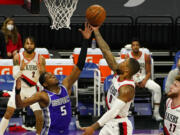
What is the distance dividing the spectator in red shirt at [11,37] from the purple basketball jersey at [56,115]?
454 centimetres

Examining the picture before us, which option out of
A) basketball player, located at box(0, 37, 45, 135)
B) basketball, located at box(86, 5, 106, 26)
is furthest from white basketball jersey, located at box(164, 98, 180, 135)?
basketball player, located at box(0, 37, 45, 135)

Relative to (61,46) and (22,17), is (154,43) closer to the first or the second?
(61,46)

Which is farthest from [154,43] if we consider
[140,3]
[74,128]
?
[74,128]

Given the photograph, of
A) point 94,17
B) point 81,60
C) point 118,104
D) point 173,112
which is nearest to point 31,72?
point 94,17

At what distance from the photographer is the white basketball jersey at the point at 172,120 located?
19.0 feet

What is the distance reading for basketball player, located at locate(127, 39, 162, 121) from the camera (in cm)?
984

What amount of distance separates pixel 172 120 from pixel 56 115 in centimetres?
131

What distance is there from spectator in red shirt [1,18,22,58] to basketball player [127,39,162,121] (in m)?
2.26

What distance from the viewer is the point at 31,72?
29.2 feet

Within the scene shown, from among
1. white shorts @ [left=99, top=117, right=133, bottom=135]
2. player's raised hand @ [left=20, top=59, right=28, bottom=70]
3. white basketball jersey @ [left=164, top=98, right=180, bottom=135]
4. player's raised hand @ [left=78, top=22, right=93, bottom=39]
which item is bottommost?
white shorts @ [left=99, top=117, right=133, bottom=135]

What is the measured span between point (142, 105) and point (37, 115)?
3.26m

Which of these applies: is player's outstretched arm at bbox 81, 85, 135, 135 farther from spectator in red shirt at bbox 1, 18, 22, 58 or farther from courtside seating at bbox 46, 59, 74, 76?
spectator in red shirt at bbox 1, 18, 22, 58

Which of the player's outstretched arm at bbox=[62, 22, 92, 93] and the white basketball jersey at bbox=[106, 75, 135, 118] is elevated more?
the player's outstretched arm at bbox=[62, 22, 92, 93]

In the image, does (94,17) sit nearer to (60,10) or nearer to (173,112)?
(173,112)
